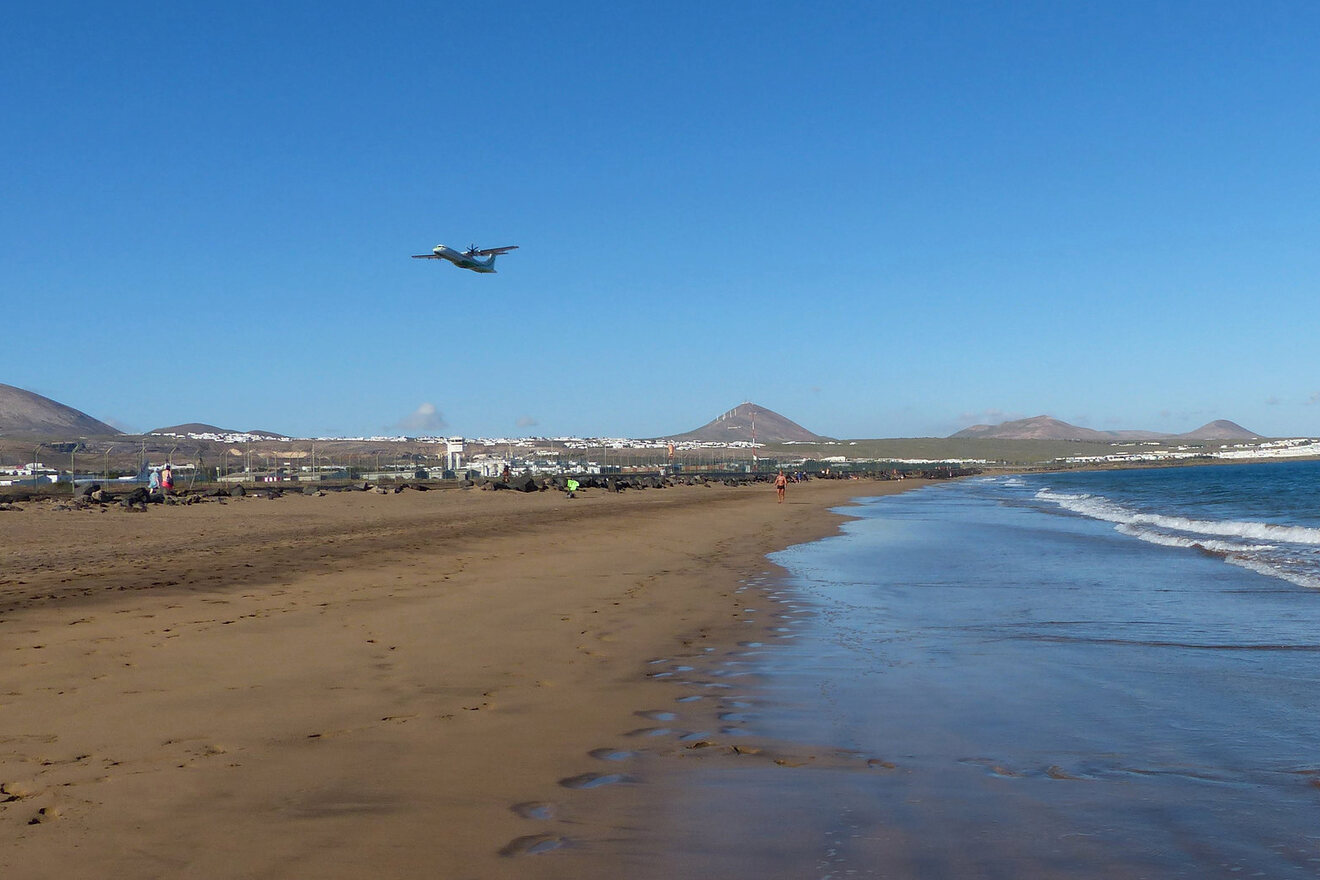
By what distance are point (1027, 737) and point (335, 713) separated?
4171 mm

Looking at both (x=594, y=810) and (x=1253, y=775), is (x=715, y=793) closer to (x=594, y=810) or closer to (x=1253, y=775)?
(x=594, y=810)

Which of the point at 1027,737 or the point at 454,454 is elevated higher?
the point at 454,454

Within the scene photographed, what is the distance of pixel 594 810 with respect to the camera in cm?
439

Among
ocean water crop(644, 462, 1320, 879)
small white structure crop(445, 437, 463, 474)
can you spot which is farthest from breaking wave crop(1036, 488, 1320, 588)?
small white structure crop(445, 437, 463, 474)

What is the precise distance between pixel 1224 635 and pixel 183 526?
73.0 feet

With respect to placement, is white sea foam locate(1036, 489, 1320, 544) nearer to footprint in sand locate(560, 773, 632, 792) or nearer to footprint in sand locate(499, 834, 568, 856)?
footprint in sand locate(560, 773, 632, 792)

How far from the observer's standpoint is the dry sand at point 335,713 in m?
3.91

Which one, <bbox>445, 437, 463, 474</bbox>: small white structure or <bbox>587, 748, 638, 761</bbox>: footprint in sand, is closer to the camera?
<bbox>587, 748, 638, 761</bbox>: footprint in sand

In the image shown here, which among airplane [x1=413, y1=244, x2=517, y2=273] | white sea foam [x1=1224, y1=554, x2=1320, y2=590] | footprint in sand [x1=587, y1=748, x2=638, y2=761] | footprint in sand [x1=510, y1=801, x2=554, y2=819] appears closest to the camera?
footprint in sand [x1=510, y1=801, x2=554, y2=819]

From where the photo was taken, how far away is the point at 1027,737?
5.73 m

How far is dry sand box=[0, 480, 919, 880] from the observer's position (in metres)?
3.91

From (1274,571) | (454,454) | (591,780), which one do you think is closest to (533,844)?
(591,780)

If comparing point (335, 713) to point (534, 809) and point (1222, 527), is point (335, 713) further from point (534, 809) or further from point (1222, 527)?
point (1222, 527)

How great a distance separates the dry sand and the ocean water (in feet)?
2.03
